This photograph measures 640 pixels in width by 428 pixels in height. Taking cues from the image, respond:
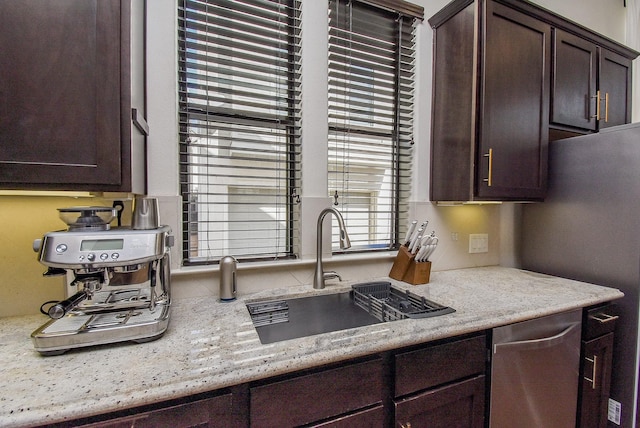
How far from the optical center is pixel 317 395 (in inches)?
32.0

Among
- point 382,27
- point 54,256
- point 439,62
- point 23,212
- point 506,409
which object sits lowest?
point 506,409

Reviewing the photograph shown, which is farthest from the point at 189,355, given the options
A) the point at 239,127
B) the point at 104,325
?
the point at 239,127

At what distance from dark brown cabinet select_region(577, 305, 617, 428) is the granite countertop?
0.15m

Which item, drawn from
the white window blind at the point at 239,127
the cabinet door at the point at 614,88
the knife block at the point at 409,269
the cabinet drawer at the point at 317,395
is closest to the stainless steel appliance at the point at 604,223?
the cabinet door at the point at 614,88

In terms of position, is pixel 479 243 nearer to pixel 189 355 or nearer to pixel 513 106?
pixel 513 106

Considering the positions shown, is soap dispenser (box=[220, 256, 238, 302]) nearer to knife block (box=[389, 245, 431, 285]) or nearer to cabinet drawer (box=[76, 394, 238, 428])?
cabinet drawer (box=[76, 394, 238, 428])

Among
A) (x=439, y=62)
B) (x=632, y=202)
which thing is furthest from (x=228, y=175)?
(x=632, y=202)

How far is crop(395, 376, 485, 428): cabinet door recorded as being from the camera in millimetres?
933

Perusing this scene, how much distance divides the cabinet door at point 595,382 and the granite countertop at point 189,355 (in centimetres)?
26

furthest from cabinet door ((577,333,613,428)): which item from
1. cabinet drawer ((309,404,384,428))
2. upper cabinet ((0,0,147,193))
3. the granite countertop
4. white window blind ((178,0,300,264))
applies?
upper cabinet ((0,0,147,193))

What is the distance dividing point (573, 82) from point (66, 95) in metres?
2.45

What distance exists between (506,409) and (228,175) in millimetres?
1554

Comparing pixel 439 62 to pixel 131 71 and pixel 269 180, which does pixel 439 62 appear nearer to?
pixel 269 180

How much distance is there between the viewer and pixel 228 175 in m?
1.39
